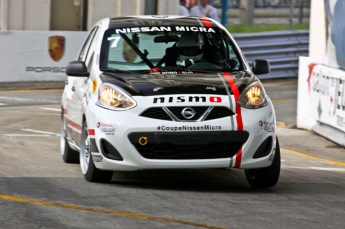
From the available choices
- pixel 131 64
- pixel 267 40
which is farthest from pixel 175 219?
pixel 267 40

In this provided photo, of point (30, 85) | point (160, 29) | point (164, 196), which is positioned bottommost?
point (30, 85)

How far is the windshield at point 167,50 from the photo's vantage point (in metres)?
9.60

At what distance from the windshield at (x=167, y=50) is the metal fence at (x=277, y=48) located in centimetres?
1357

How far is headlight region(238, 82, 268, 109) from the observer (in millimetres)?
8734

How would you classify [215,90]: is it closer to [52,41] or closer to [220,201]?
[220,201]

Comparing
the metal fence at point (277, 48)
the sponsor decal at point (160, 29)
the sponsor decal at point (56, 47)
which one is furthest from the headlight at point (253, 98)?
the metal fence at point (277, 48)

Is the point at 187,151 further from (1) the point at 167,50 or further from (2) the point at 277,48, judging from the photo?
(2) the point at 277,48

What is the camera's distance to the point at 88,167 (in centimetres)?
913

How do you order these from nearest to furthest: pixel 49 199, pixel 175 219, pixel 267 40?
1. pixel 175 219
2. pixel 49 199
3. pixel 267 40

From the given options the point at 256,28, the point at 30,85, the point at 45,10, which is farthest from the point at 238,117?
the point at 256,28

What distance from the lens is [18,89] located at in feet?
68.1

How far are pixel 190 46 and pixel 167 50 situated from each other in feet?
0.86

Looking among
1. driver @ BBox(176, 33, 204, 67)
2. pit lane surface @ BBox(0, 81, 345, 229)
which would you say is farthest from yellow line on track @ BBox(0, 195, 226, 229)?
driver @ BBox(176, 33, 204, 67)

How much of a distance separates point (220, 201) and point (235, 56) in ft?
7.33
